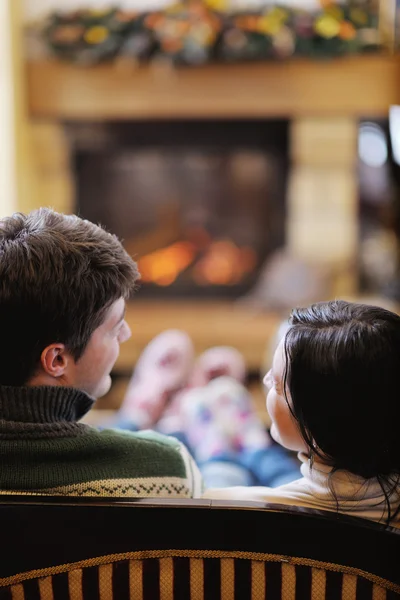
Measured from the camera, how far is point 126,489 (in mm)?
927

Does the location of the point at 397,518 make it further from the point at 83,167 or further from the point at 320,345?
the point at 83,167

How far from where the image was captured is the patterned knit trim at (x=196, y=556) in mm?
755

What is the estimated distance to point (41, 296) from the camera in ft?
2.86

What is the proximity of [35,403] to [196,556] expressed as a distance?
11.6 inches

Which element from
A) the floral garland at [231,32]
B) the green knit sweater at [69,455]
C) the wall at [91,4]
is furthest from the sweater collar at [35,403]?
the wall at [91,4]

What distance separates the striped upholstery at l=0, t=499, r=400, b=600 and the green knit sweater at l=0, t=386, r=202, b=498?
10cm

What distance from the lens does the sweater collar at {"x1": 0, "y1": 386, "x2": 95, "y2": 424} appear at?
0.90 metres

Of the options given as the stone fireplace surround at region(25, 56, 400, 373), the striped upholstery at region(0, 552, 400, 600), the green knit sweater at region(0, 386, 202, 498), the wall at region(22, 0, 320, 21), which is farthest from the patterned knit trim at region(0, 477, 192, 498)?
the wall at region(22, 0, 320, 21)

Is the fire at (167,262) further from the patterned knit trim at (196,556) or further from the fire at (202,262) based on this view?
the patterned knit trim at (196,556)

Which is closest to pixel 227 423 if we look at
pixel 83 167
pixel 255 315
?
pixel 255 315

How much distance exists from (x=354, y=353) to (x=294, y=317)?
0.12 metres

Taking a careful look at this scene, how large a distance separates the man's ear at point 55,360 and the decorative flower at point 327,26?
2.64m

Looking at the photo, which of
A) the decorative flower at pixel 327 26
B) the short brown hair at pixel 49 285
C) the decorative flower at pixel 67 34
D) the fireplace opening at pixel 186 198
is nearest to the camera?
the short brown hair at pixel 49 285

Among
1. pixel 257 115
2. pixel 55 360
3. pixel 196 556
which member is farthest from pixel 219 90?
pixel 196 556
